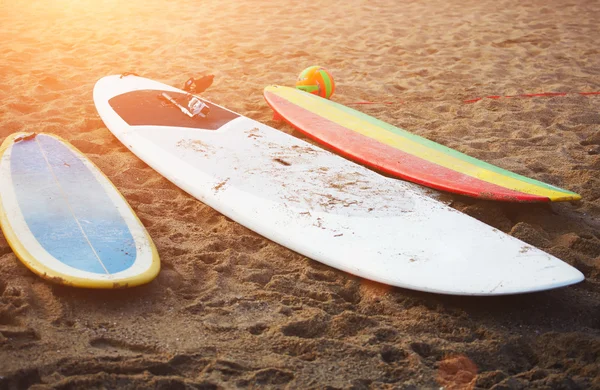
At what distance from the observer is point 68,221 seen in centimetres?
263

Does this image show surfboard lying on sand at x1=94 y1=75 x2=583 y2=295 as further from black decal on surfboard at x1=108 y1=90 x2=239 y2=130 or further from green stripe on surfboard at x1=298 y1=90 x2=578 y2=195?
green stripe on surfboard at x1=298 y1=90 x2=578 y2=195

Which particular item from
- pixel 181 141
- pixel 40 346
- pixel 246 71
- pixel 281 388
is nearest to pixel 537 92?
pixel 246 71

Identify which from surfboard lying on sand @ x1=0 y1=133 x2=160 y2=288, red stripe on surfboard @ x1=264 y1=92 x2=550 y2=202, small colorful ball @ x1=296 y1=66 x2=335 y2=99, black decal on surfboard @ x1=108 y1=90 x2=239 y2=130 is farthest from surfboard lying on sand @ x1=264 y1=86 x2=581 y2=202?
surfboard lying on sand @ x1=0 y1=133 x2=160 y2=288

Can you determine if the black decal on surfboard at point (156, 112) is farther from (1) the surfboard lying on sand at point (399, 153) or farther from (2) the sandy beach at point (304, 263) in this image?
(1) the surfboard lying on sand at point (399, 153)

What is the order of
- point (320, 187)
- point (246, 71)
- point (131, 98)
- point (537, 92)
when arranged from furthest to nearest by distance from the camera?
point (246, 71)
point (537, 92)
point (131, 98)
point (320, 187)

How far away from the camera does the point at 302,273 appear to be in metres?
2.49

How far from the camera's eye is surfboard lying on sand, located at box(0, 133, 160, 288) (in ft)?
7.51

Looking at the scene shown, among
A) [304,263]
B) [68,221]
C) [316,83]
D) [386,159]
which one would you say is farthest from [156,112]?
Answer: [304,263]

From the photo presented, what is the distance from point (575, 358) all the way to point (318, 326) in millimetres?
883

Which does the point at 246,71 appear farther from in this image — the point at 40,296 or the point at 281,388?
the point at 281,388

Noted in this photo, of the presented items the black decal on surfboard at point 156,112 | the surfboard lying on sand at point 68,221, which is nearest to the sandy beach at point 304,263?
the surfboard lying on sand at point 68,221

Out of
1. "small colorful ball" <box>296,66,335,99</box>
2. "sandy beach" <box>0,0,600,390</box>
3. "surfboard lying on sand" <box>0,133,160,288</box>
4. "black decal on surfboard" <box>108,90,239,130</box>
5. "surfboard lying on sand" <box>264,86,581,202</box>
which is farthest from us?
→ "small colorful ball" <box>296,66,335,99</box>

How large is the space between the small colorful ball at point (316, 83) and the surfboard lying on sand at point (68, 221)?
1.79 metres

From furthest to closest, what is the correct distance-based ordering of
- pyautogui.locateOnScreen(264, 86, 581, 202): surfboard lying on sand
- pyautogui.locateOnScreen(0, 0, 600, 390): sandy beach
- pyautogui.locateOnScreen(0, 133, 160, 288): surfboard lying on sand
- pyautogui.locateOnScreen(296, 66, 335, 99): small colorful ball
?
pyautogui.locateOnScreen(296, 66, 335, 99): small colorful ball
pyautogui.locateOnScreen(264, 86, 581, 202): surfboard lying on sand
pyautogui.locateOnScreen(0, 133, 160, 288): surfboard lying on sand
pyautogui.locateOnScreen(0, 0, 600, 390): sandy beach
